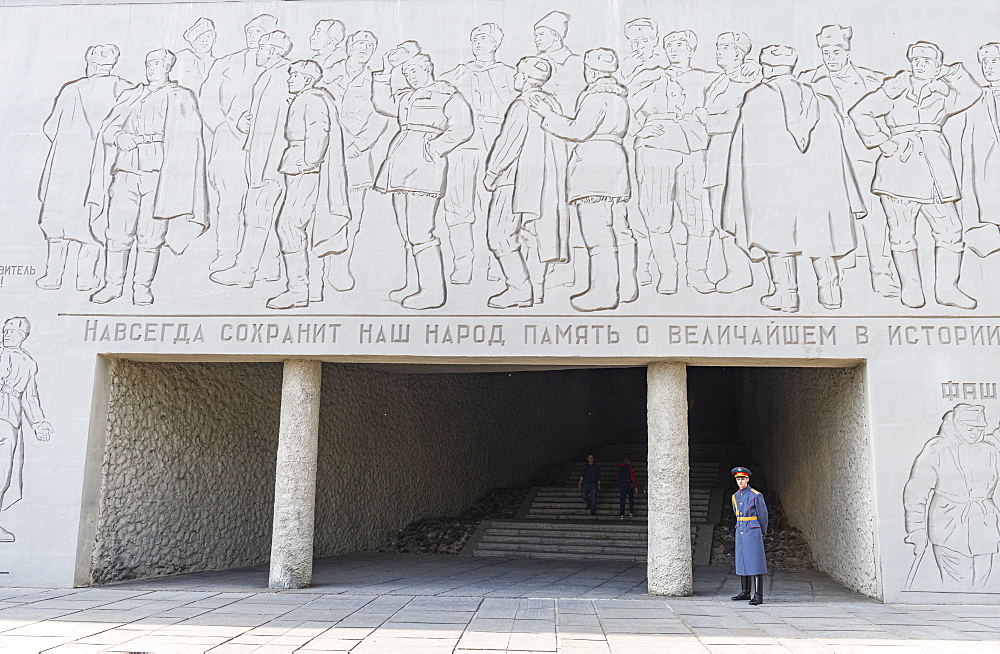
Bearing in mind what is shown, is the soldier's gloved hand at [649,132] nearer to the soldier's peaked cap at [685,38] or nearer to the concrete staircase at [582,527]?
the soldier's peaked cap at [685,38]

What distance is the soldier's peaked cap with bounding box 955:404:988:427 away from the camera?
23.9 ft

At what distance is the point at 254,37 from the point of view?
333 inches

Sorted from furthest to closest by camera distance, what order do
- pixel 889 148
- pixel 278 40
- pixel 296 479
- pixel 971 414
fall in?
pixel 278 40 < pixel 889 148 < pixel 296 479 < pixel 971 414

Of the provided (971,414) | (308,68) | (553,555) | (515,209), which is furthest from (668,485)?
(308,68)

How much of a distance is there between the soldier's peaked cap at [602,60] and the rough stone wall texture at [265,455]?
5324 mm

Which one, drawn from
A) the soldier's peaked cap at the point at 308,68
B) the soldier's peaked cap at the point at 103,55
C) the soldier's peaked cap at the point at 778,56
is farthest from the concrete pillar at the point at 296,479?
the soldier's peaked cap at the point at 778,56

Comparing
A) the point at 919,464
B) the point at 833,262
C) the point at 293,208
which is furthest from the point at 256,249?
the point at 919,464

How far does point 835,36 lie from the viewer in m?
8.09

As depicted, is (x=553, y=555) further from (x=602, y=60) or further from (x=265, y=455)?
(x=602, y=60)

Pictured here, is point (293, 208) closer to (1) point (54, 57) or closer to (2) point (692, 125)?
(1) point (54, 57)

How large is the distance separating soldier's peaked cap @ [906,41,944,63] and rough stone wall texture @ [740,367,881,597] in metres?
3.25

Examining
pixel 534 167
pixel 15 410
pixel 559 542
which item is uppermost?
pixel 534 167

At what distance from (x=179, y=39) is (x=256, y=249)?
2567 mm

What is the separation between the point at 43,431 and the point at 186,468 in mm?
1554
